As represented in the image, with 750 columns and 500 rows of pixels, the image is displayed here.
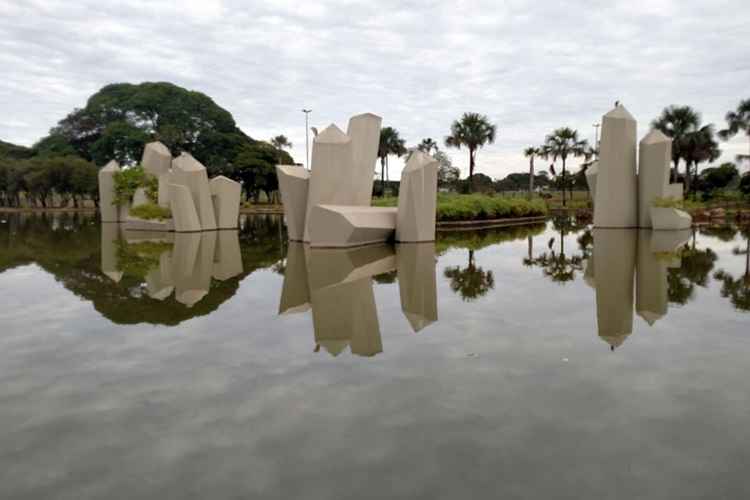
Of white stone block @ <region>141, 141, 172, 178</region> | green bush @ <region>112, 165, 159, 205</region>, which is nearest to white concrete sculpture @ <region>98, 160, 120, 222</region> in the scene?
green bush @ <region>112, 165, 159, 205</region>

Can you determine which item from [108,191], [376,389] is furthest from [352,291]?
[108,191]

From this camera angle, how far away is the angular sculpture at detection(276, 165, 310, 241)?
18.5 meters

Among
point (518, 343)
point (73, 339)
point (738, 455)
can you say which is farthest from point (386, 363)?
point (73, 339)

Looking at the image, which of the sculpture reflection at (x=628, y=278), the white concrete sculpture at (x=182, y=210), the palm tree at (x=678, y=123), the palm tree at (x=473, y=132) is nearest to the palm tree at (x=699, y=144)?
the palm tree at (x=678, y=123)

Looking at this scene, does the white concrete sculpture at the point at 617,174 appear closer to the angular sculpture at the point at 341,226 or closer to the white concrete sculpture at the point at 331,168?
the angular sculpture at the point at 341,226

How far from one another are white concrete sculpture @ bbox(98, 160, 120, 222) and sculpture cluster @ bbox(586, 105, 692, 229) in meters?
25.0

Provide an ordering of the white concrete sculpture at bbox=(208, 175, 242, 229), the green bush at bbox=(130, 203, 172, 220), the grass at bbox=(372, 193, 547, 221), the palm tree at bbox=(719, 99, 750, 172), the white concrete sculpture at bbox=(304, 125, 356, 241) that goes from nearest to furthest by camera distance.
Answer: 1. the white concrete sculpture at bbox=(304, 125, 356, 241)
2. the green bush at bbox=(130, 203, 172, 220)
3. the white concrete sculpture at bbox=(208, 175, 242, 229)
4. the grass at bbox=(372, 193, 547, 221)
5. the palm tree at bbox=(719, 99, 750, 172)

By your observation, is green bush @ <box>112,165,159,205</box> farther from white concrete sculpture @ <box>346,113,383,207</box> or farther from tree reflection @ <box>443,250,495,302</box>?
tree reflection @ <box>443,250,495,302</box>

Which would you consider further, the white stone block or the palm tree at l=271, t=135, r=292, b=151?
the palm tree at l=271, t=135, r=292, b=151

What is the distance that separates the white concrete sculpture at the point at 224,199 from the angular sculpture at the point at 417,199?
34.8ft

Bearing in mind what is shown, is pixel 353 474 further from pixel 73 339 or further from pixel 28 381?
pixel 73 339

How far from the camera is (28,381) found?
4.82 meters

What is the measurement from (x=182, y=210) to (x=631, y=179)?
19.2m

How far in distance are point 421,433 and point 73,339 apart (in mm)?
4644
